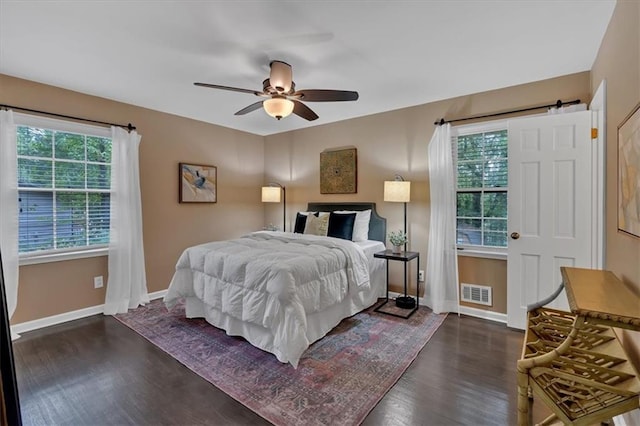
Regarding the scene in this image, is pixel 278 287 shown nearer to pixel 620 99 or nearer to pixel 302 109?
pixel 302 109

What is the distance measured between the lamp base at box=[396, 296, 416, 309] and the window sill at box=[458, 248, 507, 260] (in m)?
0.82

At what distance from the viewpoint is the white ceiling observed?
2.02 metres

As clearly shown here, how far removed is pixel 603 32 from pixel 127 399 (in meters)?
4.31

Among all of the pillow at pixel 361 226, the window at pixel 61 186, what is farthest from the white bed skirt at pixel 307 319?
the window at pixel 61 186

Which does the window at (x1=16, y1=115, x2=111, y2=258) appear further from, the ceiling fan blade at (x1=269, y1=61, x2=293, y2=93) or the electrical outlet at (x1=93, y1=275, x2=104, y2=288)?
the ceiling fan blade at (x1=269, y1=61, x2=293, y2=93)

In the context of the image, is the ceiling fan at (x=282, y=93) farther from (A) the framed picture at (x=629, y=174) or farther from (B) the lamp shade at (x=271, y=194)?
(B) the lamp shade at (x=271, y=194)

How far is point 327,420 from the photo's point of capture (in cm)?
185

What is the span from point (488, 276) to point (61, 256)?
4792mm

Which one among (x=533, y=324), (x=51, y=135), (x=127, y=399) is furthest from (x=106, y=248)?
(x=533, y=324)

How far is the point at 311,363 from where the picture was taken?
249 cm

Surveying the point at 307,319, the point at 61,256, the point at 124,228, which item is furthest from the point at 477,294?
Answer: the point at 61,256

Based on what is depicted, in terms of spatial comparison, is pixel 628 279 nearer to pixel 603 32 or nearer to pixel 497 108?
pixel 603 32

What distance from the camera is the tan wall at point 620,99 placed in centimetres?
158

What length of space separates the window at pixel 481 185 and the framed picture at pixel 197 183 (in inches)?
141
